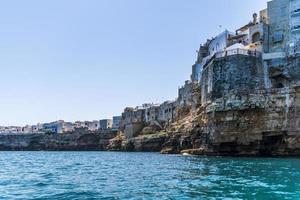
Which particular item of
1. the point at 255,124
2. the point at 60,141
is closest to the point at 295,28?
the point at 255,124

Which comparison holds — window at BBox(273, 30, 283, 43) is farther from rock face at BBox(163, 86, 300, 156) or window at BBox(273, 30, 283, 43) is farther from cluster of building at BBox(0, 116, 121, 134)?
cluster of building at BBox(0, 116, 121, 134)

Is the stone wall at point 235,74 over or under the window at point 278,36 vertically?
under

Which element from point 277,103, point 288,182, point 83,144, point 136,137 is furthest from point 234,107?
point 83,144

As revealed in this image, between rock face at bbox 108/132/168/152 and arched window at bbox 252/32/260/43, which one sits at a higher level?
arched window at bbox 252/32/260/43

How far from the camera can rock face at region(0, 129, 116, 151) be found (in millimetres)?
128375

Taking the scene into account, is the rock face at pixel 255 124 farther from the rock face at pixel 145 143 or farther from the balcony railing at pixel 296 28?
the rock face at pixel 145 143

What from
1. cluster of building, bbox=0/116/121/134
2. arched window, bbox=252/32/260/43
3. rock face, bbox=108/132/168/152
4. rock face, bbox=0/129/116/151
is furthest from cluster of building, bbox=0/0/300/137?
cluster of building, bbox=0/116/121/134

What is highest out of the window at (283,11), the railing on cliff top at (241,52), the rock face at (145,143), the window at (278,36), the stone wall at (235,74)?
the window at (283,11)

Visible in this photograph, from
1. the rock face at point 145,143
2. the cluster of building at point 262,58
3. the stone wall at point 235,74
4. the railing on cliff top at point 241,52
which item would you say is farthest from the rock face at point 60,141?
the railing on cliff top at point 241,52

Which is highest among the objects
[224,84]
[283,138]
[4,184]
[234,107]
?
[224,84]

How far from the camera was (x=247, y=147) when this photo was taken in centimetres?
4994

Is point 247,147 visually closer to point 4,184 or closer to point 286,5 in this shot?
point 286,5

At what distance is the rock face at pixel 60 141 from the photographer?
128375 mm

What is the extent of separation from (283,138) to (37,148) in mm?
107001
